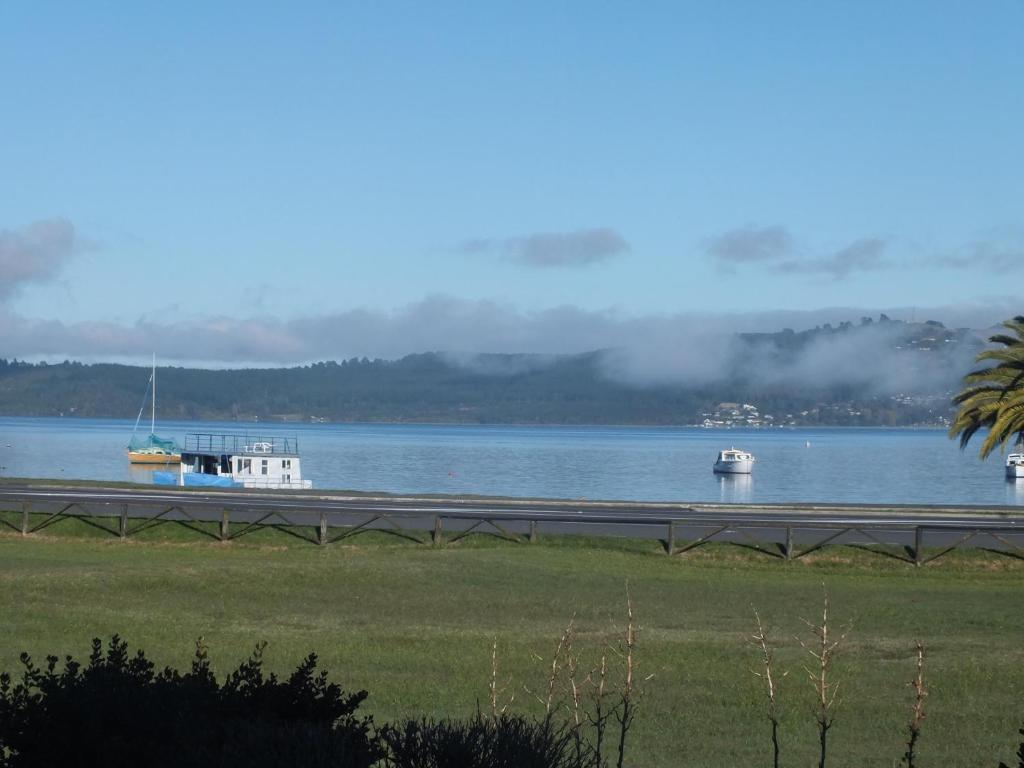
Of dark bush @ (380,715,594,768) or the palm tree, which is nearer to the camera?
dark bush @ (380,715,594,768)

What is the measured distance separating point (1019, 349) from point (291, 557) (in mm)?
20037

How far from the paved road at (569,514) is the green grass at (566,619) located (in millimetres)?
1927

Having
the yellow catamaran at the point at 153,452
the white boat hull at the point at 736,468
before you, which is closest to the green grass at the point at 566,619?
the yellow catamaran at the point at 153,452

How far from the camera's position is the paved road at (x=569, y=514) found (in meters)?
34.1

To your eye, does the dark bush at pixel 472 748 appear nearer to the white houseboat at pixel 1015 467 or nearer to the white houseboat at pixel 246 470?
the white houseboat at pixel 246 470

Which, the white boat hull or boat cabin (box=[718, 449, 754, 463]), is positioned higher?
boat cabin (box=[718, 449, 754, 463])

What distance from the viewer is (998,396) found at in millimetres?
33719

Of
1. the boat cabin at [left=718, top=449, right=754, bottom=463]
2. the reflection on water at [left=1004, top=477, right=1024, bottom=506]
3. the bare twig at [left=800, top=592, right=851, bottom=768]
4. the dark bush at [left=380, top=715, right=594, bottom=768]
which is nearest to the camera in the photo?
the dark bush at [left=380, top=715, right=594, bottom=768]

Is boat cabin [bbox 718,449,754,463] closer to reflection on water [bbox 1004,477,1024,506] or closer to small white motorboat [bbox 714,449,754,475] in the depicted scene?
small white motorboat [bbox 714,449,754,475]

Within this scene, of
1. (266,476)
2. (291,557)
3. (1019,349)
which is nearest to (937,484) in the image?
(266,476)

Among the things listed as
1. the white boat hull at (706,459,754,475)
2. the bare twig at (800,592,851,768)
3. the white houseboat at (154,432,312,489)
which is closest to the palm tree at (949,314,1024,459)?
the bare twig at (800,592,851,768)

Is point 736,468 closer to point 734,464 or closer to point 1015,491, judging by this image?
point 734,464

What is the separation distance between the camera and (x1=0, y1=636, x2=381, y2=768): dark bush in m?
5.63

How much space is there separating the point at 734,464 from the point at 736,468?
479 mm
